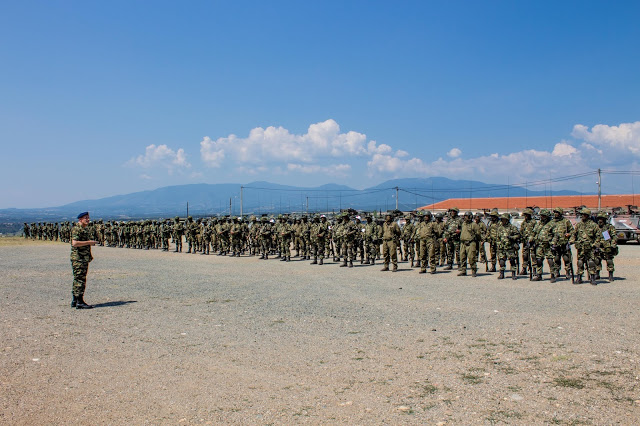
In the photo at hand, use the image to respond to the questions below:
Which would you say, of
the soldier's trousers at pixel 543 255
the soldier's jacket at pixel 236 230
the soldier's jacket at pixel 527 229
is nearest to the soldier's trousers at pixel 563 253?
the soldier's trousers at pixel 543 255

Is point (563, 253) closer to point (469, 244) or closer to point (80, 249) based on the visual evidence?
point (469, 244)

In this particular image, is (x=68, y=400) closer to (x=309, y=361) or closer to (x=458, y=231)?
(x=309, y=361)

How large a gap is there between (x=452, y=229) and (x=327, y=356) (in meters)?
11.2

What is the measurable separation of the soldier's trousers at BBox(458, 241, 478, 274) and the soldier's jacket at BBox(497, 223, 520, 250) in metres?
0.79

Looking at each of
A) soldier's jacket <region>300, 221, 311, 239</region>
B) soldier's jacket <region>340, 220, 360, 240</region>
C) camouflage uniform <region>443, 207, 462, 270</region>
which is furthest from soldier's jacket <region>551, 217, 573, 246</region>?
soldier's jacket <region>300, 221, 311, 239</region>

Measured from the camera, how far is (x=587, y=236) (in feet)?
41.9

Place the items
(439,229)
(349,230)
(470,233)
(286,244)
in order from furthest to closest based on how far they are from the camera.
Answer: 1. (286,244)
2. (349,230)
3. (439,229)
4. (470,233)

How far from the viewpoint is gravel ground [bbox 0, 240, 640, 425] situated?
4957 millimetres

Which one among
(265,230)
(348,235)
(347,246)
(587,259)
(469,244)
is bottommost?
(587,259)

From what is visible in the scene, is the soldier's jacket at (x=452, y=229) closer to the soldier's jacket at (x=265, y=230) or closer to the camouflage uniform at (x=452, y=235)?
the camouflage uniform at (x=452, y=235)

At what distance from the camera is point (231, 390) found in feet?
18.2

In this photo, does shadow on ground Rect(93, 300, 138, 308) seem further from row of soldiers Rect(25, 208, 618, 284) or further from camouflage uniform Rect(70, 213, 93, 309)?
row of soldiers Rect(25, 208, 618, 284)

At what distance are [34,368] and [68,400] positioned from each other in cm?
144

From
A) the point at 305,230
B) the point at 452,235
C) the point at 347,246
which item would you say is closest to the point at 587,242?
the point at 452,235
